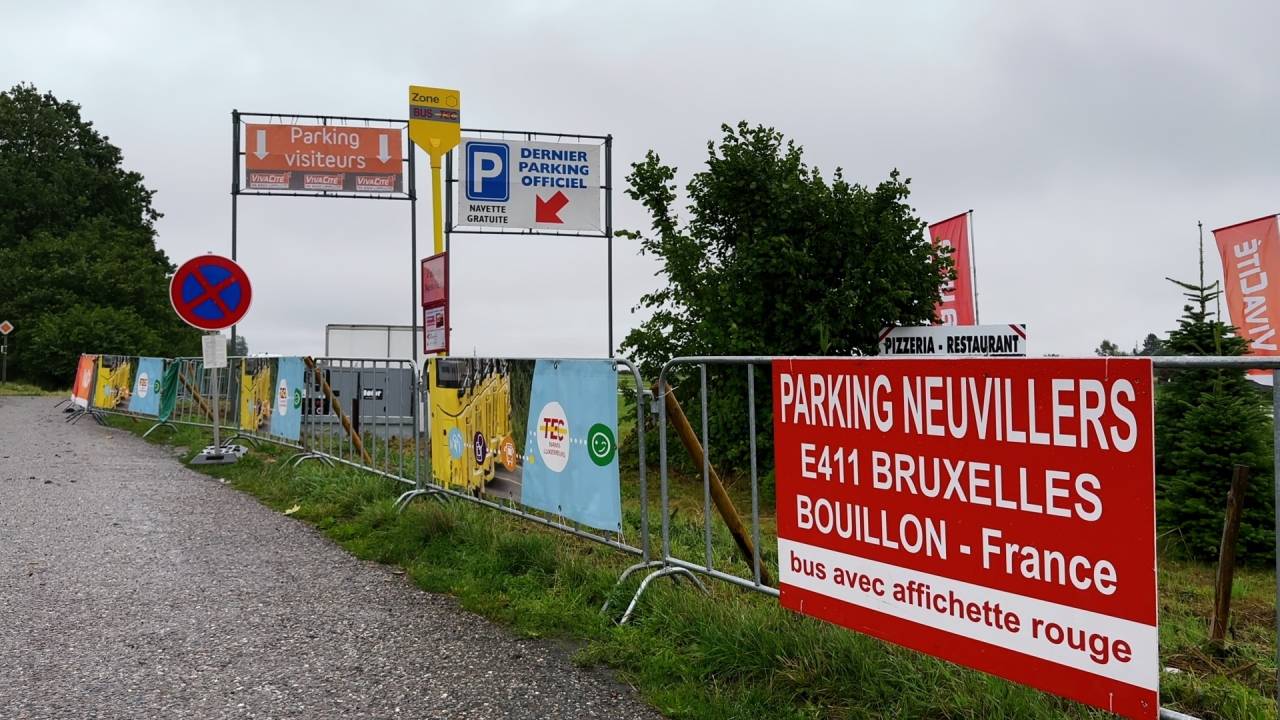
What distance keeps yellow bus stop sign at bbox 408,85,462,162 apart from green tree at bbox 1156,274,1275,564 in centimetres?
1039

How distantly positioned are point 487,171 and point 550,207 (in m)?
1.92

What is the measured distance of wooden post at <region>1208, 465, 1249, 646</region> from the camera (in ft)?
12.8

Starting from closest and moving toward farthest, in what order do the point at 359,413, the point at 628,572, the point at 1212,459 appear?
1. the point at 628,572
2. the point at 1212,459
3. the point at 359,413

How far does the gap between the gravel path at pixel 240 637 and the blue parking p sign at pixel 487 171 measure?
Result: 13.8m

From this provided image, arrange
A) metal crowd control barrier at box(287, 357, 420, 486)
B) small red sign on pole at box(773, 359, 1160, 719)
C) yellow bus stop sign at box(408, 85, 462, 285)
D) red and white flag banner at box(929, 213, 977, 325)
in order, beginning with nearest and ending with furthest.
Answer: small red sign on pole at box(773, 359, 1160, 719) → metal crowd control barrier at box(287, 357, 420, 486) → yellow bus stop sign at box(408, 85, 462, 285) → red and white flag banner at box(929, 213, 977, 325)

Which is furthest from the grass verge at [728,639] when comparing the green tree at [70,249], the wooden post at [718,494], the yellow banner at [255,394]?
the green tree at [70,249]

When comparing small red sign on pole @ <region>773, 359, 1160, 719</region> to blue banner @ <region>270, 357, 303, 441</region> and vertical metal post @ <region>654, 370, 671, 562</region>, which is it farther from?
blue banner @ <region>270, 357, 303, 441</region>

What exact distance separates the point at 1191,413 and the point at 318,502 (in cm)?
771

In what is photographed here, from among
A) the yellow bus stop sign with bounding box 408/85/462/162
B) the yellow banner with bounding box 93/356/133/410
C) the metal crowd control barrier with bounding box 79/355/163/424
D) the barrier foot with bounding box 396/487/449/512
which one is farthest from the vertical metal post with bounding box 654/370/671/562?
the yellow banner with bounding box 93/356/133/410

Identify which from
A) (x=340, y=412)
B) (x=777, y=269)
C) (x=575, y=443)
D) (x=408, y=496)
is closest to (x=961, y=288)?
(x=777, y=269)

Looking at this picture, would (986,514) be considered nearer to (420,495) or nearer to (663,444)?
(663,444)

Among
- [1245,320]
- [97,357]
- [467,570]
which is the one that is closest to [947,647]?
[467,570]

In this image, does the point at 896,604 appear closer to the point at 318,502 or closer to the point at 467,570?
the point at 467,570

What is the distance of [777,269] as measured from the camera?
37.6ft
